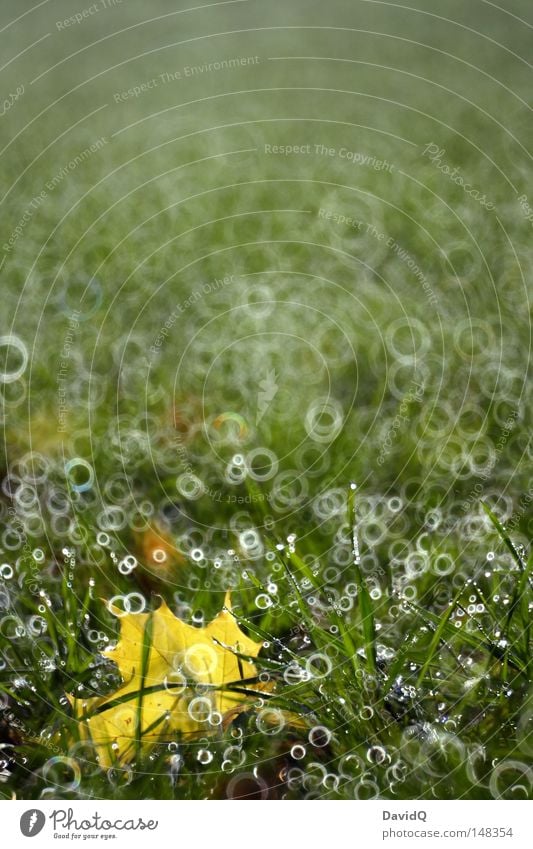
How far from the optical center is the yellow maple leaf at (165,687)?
0.85 m

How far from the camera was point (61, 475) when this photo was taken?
1.00 m

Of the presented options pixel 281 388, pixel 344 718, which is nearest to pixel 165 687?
pixel 344 718

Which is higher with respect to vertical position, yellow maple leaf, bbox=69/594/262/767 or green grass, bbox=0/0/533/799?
green grass, bbox=0/0/533/799

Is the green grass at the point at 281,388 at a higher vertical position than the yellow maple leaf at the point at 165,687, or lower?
higher

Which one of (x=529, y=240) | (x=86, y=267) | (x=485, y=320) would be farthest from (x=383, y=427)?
(x=86, y=267)

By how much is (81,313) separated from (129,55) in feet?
1.04

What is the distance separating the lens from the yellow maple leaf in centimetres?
85

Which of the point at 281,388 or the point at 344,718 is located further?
the point at 281,388

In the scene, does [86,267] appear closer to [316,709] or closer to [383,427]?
[383,427]

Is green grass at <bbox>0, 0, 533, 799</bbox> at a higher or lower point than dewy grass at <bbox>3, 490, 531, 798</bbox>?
higher

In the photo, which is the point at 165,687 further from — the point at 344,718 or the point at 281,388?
the point at 281,388

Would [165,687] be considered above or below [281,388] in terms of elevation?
below

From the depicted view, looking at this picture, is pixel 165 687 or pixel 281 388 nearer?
pixel 165 687

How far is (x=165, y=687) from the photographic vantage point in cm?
86
